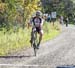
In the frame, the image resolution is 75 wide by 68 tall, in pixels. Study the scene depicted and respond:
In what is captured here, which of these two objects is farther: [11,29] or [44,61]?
[11,29]

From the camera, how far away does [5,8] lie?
96.5ft

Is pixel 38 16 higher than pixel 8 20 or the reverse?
higher

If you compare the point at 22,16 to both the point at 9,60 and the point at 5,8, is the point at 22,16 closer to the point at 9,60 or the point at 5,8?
the point at 5,8

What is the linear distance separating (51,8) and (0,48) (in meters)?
66.6

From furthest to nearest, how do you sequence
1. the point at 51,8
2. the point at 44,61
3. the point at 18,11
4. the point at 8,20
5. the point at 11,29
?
the point at 51,8 < the point at 18,11 < the point at 8,20 < the point at 11,29 < the point at 44,61

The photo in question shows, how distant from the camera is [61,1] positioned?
290ft

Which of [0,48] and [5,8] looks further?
[5,8]

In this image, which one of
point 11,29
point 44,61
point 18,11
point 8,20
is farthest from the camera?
point 18,11

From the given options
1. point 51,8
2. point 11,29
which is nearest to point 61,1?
point 51,8

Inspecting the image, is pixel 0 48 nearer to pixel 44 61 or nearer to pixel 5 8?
pixel 44 61

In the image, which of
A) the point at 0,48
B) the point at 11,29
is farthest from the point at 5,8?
the point at 0,48

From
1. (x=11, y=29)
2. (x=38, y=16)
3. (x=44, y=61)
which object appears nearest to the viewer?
(x=44, y=61)

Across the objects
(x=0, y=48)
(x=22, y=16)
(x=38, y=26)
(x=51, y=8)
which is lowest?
(x=51, y=8)

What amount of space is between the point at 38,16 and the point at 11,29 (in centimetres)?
968
